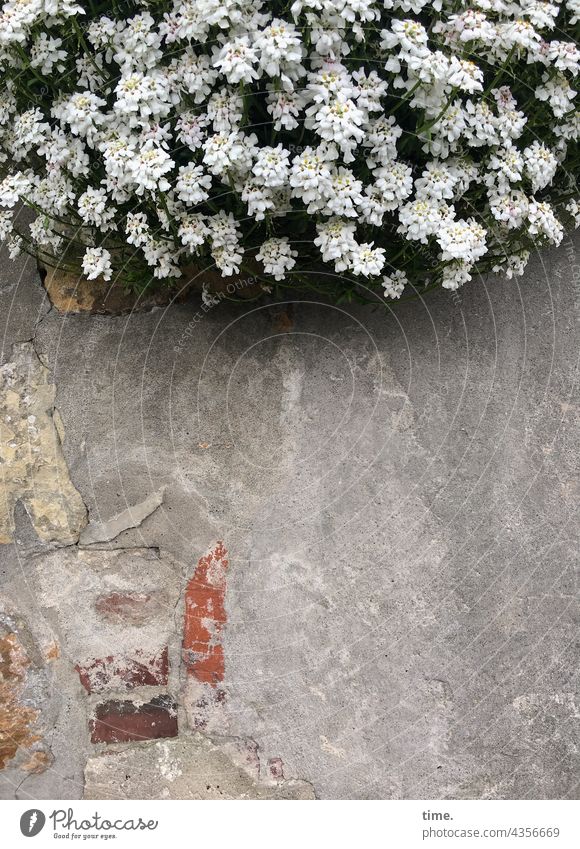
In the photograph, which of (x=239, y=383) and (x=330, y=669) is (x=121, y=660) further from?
(x=239, y=383)

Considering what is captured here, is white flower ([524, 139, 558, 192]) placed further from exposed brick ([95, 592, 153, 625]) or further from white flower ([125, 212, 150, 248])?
exposed brick ([95, 592, 153, 625])

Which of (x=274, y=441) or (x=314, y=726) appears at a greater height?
(x=274, y=441)

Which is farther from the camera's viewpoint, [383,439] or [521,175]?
[383,439]

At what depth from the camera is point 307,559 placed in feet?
7.80

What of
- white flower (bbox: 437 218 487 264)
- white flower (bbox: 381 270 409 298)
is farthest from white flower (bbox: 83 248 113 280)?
white flower (bbox: 437 218 487 264)

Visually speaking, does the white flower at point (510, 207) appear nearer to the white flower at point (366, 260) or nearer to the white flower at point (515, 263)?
the white flower at point (515, 263)

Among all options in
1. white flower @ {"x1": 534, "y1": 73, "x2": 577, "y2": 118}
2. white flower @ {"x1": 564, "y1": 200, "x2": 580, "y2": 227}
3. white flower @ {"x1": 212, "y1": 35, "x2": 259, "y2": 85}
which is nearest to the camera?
white flower @ {"x1": 212, "y1": 35, "x2": 259, "y2": 85}

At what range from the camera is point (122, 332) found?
8.20ft

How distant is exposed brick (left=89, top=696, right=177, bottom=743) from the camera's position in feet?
7.68

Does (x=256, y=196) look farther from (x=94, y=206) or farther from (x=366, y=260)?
(x=94, y=206)

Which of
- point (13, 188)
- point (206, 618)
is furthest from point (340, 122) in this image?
point (206, 618)
